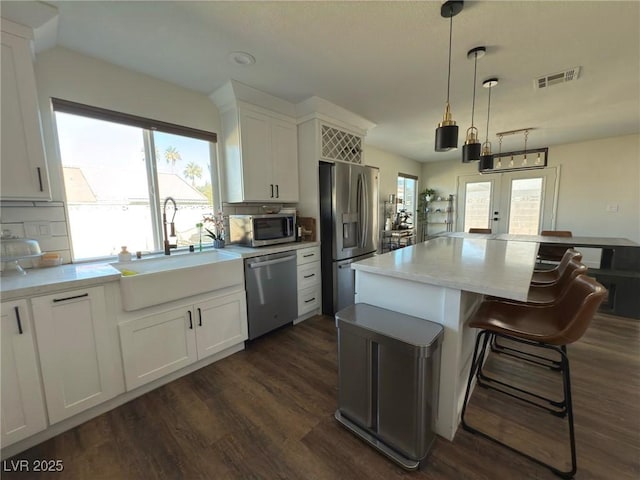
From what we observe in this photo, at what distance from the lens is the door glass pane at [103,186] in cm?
205

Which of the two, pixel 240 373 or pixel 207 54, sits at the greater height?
pixel 207 54

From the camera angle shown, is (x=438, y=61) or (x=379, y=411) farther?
(x=438, y=61)

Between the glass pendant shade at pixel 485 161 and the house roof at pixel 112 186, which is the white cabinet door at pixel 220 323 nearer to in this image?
the house roof at pixel 112 186

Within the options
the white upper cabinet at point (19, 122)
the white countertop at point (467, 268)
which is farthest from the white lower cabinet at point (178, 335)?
the white countertop at point (467, 268)

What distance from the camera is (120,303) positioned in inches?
66.9

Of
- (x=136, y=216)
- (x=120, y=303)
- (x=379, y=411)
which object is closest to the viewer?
(x=379, y=411)

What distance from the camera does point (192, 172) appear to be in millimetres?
2729

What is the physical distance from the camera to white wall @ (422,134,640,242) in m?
4.65

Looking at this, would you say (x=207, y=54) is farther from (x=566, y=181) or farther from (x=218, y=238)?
(x=566, y=181)

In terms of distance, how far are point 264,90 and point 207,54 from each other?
0.72 meters

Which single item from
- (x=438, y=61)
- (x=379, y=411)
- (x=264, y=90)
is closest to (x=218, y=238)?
(x=264, y=90)

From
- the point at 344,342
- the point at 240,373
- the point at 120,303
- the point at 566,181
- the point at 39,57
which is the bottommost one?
the point at 240,373

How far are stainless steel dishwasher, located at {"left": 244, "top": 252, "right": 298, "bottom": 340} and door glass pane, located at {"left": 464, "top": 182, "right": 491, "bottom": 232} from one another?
5.47 metres

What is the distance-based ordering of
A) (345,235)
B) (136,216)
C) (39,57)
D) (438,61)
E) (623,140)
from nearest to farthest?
(39,57) → (438,61) → (136,216) → (345,235) → (623,140)
